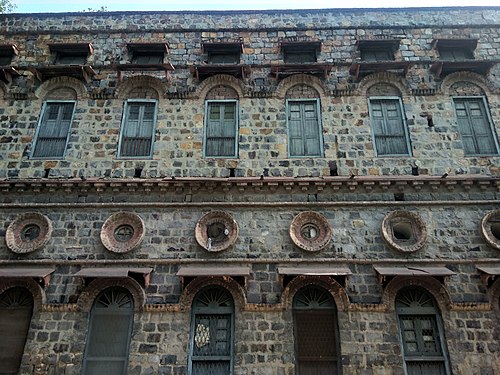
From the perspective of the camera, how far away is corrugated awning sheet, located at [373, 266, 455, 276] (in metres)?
9.82

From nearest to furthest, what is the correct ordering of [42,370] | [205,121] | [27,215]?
[42,370] < [27,215] < [205,121]

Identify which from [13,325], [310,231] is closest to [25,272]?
[13,325]

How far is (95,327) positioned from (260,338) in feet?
12.3

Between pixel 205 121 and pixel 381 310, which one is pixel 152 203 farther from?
pixel 381 310

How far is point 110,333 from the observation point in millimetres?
9992

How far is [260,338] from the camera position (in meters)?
9.73

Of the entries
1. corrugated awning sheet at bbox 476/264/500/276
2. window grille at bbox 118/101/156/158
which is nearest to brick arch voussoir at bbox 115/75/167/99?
window grille at bbox 118/101/156/158

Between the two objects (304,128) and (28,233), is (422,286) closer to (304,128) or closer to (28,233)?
(304,128)

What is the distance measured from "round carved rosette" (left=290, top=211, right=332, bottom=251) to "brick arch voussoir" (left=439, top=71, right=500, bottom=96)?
5.42 meters

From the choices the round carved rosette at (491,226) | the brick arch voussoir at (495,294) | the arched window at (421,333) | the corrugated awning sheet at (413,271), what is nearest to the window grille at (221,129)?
the corrugated awning sheet at (413,271)

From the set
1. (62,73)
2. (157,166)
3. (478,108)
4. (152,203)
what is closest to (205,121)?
(157,166)

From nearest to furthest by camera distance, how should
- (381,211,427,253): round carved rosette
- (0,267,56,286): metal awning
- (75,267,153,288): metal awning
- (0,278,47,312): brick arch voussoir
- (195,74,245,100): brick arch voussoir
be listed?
(75,267,153,288): metal awning, (0,267,56,286): metal awning, (0,278,47,312): brick arch voussoir, (381,211,427,253): round carved rosette, (195,74,245,100): brick arch voussoir

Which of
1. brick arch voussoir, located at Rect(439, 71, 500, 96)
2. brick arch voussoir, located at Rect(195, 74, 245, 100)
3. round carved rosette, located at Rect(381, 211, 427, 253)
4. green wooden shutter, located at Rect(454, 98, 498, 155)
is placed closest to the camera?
round carved rosette, located at Rect(381, 211, 427, 253)

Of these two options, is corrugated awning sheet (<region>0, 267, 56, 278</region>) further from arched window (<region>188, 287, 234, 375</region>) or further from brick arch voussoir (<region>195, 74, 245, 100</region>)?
brick arch voussoir (<region>195, 74, 245, 100</region>)
